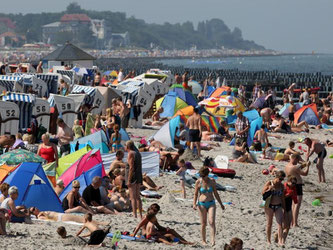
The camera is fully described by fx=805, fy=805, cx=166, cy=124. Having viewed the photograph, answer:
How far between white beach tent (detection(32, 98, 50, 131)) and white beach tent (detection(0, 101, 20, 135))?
66cm

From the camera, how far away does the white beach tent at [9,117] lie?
16.6 metres

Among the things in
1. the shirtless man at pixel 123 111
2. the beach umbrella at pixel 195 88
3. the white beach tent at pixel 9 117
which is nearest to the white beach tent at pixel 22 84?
the shirtless man at pixel 123 111

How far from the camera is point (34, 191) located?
1112 cm

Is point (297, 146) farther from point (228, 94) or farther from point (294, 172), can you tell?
point (294, 172)

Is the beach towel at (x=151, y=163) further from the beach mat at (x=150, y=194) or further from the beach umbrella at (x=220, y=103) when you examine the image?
the beach umbrella at (x=220, y=103)

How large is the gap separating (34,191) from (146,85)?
11.9 m

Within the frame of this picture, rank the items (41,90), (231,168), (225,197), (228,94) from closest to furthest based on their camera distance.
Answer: (225,197)
(231,168)
(41,90)
(228,94)

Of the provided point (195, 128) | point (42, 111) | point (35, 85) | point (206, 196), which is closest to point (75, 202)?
point (206, 196)

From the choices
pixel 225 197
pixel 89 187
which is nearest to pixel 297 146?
pixel 225 197

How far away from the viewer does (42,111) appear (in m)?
17.7

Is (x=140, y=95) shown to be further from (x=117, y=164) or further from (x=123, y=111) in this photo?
(x=117, y=164)

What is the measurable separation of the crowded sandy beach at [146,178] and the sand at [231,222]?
0.8 inches

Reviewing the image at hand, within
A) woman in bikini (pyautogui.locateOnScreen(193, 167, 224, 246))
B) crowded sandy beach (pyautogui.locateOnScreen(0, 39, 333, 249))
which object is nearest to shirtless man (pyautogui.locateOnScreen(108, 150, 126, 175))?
crowded sandy beach (pyautogui.locateOnScreen(0, 39, 333, 249))

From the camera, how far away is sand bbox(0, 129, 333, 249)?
9664 mm
